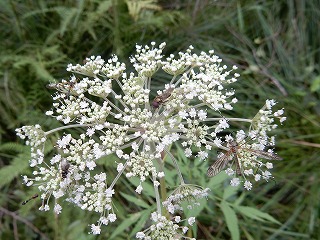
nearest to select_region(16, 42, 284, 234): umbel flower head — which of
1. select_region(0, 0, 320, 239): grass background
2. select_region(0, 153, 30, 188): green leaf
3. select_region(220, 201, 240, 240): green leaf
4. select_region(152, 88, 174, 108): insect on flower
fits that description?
select_region(152, 88, 174, 108): insect on flower

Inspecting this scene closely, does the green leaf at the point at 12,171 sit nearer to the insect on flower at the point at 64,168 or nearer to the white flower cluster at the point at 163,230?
the insect on flower at the point at 64,168

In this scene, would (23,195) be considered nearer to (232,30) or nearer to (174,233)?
(174,233)

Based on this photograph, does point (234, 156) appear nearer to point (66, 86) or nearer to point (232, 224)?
point (232, 224)

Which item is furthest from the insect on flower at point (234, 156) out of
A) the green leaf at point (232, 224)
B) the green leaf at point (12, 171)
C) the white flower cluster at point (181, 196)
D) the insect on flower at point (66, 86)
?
the green leaf at point (12, 171)

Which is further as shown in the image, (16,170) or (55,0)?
(55,0)

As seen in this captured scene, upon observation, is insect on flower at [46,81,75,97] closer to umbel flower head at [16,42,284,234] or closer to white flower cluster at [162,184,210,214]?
umbel flower head at [16,42,284,234]

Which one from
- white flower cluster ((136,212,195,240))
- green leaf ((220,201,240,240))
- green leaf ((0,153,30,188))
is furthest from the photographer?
green leaf ((0,153,30,188))

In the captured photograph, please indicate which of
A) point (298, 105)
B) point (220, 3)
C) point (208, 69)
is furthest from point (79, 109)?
point (220, 3)

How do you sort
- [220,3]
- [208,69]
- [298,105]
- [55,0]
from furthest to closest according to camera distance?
[220,3] → [55,0] → [298,105] → [208,69]

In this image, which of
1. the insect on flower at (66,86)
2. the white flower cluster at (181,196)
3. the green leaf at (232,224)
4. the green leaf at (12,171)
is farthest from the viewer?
the green leaf at (12,171)
